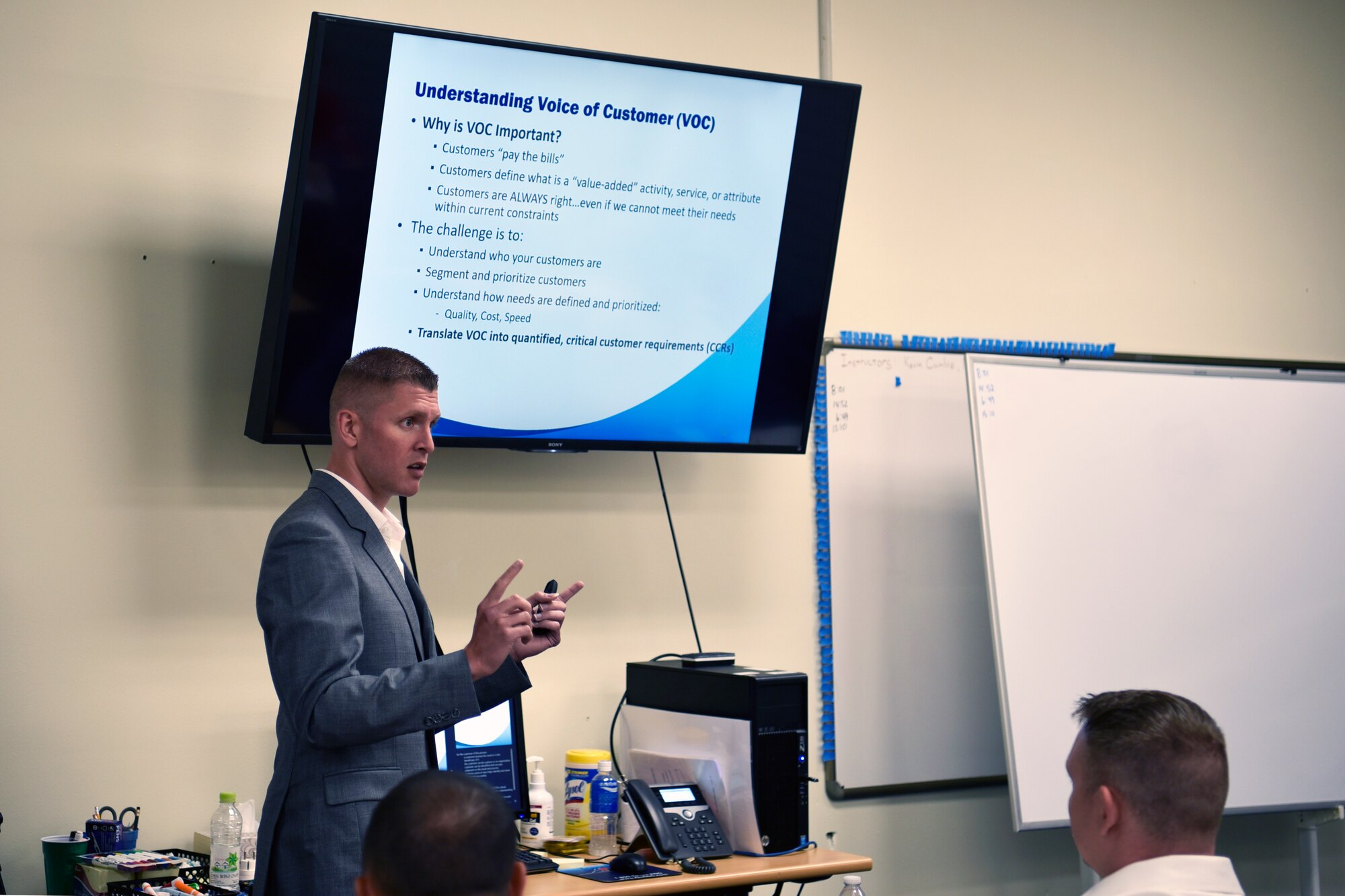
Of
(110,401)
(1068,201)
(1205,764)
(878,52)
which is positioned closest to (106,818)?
(110,401)

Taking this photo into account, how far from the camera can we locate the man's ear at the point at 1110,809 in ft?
5.04

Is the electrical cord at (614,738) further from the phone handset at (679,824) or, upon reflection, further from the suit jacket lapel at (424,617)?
the suit jacket lapel at (424,617)

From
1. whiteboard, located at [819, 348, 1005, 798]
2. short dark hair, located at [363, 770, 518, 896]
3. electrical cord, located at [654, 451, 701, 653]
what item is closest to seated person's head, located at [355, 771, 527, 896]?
short dark hair, located at [363, 770, 518, 896]

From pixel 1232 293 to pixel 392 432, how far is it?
2.88m

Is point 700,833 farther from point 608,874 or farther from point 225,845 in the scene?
point 225,845

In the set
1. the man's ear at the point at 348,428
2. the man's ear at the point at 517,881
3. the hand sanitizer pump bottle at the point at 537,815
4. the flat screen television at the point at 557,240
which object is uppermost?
the flat screen television at the point at 557,240

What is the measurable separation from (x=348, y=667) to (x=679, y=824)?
1.01 metres

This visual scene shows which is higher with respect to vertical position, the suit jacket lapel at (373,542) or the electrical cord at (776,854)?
the suit jacket lapel at (373,542)

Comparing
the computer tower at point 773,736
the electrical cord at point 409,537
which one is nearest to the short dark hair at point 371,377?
the electrical cord at point 409,537

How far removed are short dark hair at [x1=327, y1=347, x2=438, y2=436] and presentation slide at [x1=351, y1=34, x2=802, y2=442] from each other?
0.53 metres

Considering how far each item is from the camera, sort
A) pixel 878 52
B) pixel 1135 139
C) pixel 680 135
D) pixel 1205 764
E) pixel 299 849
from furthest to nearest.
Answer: pixel 1135 139, pixel 878 52, pixel 680 135, pixel 299 849, pixel 1205 764

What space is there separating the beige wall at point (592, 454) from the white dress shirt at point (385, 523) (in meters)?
0.78

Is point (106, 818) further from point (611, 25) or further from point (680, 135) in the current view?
point (611, 25)

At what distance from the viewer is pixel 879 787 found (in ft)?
10.9
